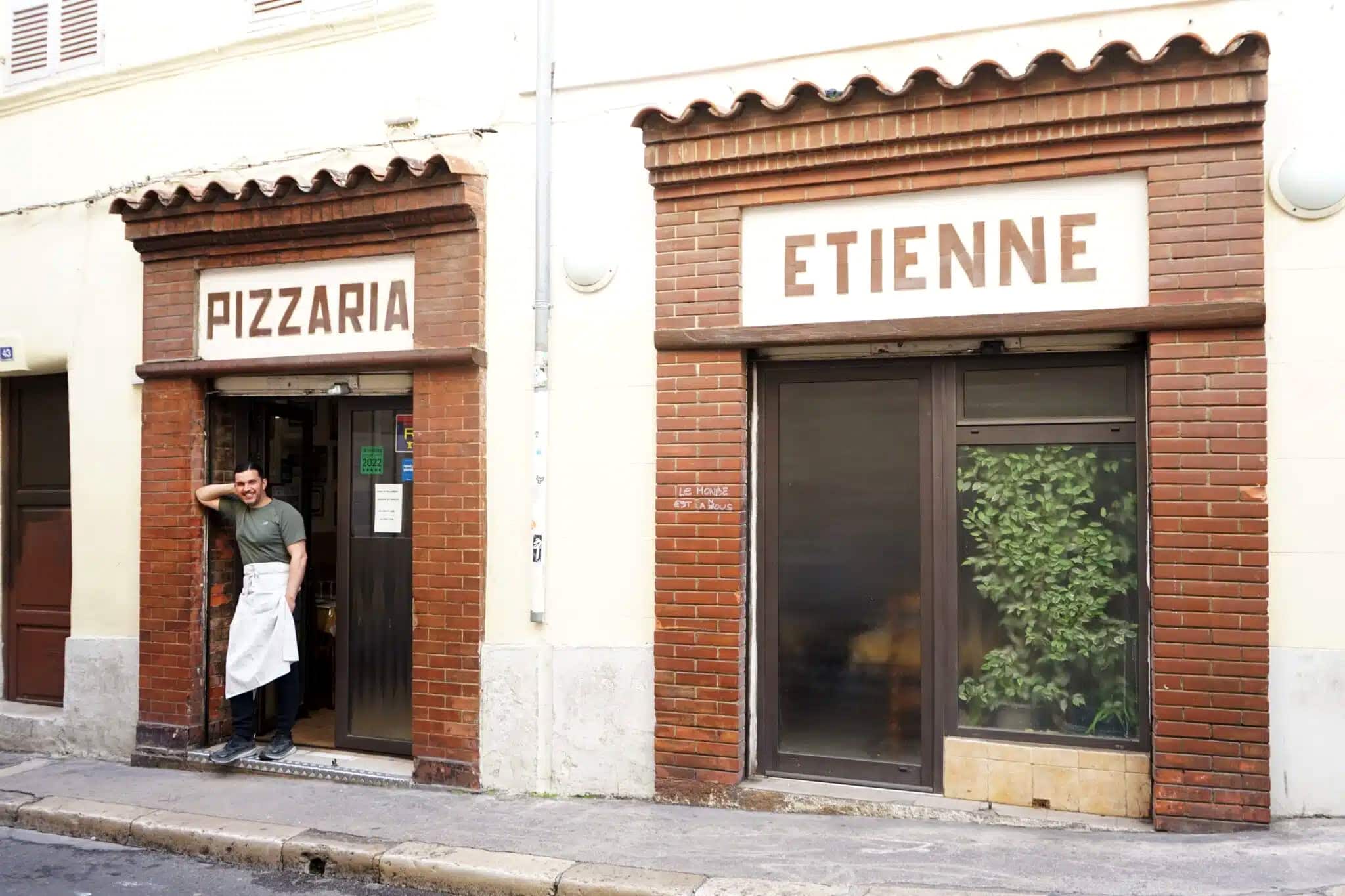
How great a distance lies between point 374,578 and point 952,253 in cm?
431

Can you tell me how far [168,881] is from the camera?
539cm

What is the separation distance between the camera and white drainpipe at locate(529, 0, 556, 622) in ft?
21.1

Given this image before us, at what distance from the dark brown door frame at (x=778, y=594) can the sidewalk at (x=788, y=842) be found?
1.21 feet

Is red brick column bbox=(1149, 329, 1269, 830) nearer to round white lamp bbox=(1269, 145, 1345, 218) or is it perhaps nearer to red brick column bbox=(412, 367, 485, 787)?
round white lamp bbox=(1269, 145, 1345, 218)

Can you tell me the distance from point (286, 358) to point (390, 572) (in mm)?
1590

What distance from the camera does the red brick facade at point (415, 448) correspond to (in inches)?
259

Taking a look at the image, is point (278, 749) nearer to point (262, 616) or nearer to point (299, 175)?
point (262, 616)

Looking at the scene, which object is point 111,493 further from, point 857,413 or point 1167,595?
point 1167,595

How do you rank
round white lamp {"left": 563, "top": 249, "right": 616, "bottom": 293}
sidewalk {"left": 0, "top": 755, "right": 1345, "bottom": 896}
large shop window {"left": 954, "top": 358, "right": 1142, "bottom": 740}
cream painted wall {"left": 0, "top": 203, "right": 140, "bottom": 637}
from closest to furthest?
sidewalk {"left": 0, "top": 755, "right": 1345, "bottom": 896}
large shop window {"left": 954, "top": 358, "right": 1142, "bottom": 740}
round white lamp {"left": 563, "top": 249, "right": 616, "bottom": 293}
cream painted wall {"left": 0, "top": 203, "right": 140, "bottom": 637}

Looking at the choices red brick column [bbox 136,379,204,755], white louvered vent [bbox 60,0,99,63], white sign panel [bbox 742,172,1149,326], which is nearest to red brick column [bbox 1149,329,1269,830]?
white sign panel [bbox 742,172,1149,326]

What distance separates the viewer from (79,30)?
8.26m

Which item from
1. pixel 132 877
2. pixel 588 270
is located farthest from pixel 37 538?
pixel 588 270

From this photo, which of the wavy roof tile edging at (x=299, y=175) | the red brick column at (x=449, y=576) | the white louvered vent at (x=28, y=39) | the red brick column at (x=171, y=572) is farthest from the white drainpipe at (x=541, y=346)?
the white louvered vent at (x=28, y=39)

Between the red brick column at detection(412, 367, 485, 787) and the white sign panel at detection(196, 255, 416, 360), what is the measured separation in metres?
0.53
